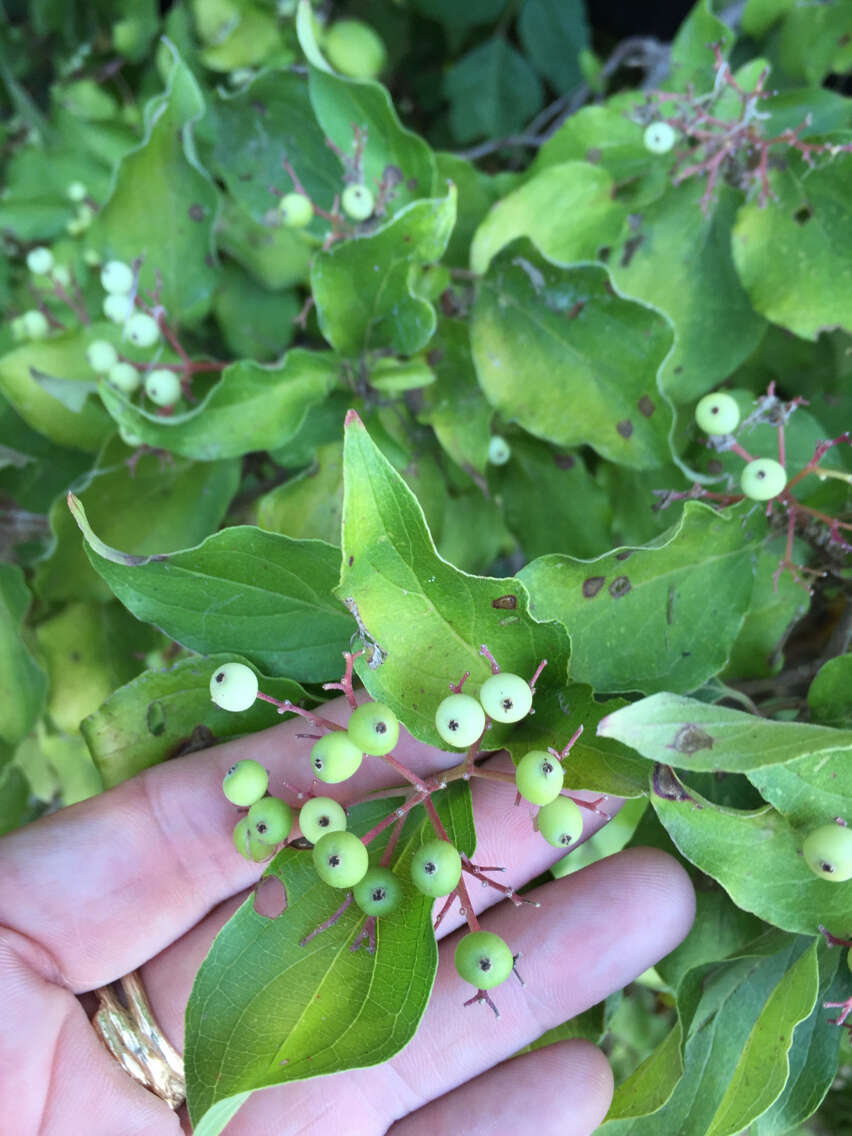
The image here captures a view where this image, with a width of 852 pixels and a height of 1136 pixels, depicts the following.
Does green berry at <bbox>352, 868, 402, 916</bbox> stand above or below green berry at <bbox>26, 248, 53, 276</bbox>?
below

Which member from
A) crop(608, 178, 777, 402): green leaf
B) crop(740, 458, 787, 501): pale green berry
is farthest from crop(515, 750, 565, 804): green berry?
crop(608, 178, 777, 402): green leaf

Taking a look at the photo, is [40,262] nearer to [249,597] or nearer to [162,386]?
[162,386]

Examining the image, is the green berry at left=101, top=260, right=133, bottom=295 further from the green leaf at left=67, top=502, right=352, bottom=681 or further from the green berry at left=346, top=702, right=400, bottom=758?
the green berry at left=346, top=702, right=400, bottom=758

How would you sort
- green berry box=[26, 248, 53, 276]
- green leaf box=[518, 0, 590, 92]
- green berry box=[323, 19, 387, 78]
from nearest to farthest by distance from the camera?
green berry box=[26, 248, 53, 276] → green berry box=[323, 19, 387, 78] → green leaf box=[518, 0, 590, 92]

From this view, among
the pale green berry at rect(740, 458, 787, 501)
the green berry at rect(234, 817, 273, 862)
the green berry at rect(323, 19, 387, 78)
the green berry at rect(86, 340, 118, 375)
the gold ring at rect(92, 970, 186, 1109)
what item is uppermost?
the green berry at rect(323, 19, 387, 78)

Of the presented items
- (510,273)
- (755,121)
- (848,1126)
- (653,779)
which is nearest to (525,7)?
(755,121)

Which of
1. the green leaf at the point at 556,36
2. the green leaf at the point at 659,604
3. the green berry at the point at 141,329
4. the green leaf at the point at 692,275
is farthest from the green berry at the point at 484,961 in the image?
the green leaf at the point at 556,36

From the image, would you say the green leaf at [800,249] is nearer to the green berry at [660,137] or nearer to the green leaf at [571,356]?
the green berry at [660,137]

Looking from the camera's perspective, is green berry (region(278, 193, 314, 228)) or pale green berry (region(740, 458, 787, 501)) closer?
pale green berry (region(740, 458, 787, 501))
